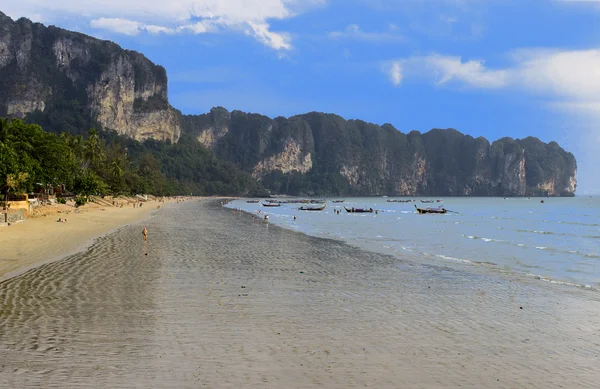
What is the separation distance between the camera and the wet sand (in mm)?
8203

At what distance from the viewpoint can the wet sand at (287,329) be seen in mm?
8203

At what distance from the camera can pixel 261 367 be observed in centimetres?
851

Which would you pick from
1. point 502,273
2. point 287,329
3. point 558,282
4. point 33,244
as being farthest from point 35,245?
point 558,282

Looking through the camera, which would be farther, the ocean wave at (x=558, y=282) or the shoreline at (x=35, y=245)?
the shoreline at (x=35, y=245)

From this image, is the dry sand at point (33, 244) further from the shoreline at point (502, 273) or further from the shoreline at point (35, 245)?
the shoreline at point (502, 273)

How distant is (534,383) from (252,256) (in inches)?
739

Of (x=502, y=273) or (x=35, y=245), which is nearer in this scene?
(x=502, y=273)

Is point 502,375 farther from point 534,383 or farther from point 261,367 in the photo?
point 261,367

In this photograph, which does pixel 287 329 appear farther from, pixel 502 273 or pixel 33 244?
pixel 33 244

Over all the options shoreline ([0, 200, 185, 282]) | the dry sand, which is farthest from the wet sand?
the dry sand

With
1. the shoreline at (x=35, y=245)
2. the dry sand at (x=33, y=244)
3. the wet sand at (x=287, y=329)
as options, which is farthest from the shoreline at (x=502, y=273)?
the dry sand at (x=33, y=244)

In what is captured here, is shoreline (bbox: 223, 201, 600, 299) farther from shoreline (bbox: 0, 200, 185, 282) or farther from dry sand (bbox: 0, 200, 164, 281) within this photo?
dry sand (bbox: 0, 200, 164, 281)

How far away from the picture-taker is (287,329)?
11219mm

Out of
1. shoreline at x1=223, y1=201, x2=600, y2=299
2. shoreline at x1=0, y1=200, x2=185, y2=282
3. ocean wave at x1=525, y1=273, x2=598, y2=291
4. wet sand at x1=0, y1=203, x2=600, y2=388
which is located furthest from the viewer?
shoreline at x1=0, y1=200, x2=185, y2=282
